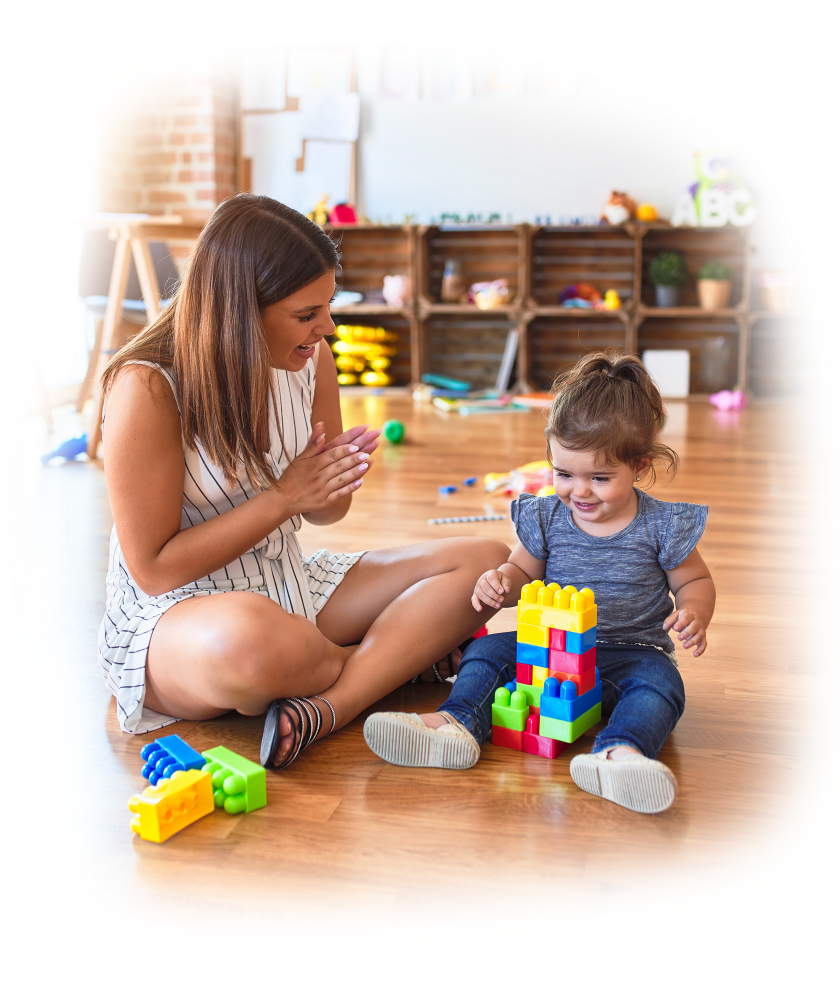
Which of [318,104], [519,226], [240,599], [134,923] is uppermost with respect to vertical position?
[318,104]

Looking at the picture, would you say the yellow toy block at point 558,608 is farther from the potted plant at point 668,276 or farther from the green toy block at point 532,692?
the potted plant at point 668,276

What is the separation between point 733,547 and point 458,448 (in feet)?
3.53

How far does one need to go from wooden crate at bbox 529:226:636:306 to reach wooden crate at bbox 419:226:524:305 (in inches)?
3.5

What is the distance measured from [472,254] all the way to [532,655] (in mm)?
3114

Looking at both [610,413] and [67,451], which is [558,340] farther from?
[610,413]

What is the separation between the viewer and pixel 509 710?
0.96 m

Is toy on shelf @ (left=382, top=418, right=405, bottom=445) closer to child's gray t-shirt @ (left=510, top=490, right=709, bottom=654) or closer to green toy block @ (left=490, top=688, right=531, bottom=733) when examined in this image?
child's gray t-shirt @ (left=510, top=490, right=709, bottom=654)

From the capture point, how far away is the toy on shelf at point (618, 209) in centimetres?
352

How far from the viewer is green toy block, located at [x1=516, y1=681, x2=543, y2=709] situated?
3.13 ft

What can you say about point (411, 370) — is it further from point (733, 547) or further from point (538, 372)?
point (733, 547)

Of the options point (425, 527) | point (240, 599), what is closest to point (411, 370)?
point (425, 527)

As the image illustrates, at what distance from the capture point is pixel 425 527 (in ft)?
5.91

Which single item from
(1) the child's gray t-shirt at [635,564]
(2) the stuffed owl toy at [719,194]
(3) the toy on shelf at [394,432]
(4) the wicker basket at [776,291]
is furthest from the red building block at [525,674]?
(2) the stuffed owl toy at [719,194]

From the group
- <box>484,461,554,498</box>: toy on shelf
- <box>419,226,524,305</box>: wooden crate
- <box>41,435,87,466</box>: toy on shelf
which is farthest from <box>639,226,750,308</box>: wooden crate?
<box>41,435,87,466</box>: toy on shelf
